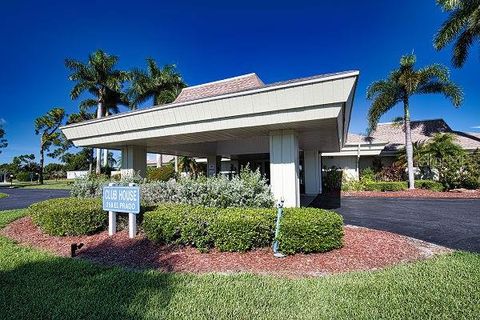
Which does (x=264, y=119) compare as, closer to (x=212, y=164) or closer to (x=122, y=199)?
(x=122, y=199)

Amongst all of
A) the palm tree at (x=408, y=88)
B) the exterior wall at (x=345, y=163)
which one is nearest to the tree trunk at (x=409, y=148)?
the palm tree at (x=408, y=88)

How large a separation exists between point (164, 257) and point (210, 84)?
8931mm

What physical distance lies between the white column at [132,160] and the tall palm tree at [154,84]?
17.4 m

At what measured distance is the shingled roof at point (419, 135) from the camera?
22.5m

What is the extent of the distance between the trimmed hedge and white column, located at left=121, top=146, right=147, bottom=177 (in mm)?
6238

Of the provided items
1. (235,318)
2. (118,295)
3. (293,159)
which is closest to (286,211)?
(293,159)

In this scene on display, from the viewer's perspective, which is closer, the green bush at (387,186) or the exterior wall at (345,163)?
the green bush at (387,186)

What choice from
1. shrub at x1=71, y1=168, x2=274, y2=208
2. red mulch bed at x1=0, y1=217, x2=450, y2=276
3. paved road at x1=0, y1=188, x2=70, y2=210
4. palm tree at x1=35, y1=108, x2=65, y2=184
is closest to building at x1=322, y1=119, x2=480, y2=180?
shrub at x1=71, y1=168, x2=274, y2=208

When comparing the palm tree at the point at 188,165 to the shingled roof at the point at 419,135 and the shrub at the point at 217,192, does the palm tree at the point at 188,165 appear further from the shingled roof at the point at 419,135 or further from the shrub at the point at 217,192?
the shrub at the point at 217,192

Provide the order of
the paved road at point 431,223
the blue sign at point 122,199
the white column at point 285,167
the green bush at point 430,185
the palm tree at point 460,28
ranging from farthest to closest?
the green bush at point 430,185 → the palm tree at point 460,28 → the white column at point 285,167 → the paved road at point 431,223 → the blue sign at point 122,199

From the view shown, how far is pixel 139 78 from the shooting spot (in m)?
28.4

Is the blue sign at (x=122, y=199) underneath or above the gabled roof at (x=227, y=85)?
underneath

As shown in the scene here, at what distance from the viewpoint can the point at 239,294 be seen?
139 inches

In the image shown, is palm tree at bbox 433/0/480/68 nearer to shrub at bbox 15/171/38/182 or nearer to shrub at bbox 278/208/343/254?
shrub at bbox 278/208/343/254
